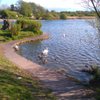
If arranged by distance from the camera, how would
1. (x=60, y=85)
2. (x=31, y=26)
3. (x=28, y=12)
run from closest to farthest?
1. (x=60, y=85)
2. (x=31, y=26)
3. (x=28, y=12)

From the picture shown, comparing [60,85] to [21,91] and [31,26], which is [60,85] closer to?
[21,91]

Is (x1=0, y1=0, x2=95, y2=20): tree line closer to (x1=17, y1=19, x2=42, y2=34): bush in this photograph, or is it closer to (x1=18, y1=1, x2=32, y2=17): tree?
(x1=18, y1=1, x2=32, y2=17): tree

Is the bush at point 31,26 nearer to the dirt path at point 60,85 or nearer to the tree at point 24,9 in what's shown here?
the dirt path at point 60,85

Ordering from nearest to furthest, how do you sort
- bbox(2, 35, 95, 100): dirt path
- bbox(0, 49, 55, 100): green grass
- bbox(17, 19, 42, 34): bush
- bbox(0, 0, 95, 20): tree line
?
bbox(0, 49, 55, 100): green grass < bbox(2, 35, 95, 100): dirt path < bbox(17, 19, 42, 34): bush < bbox(0, 0, 95, 20): tree line

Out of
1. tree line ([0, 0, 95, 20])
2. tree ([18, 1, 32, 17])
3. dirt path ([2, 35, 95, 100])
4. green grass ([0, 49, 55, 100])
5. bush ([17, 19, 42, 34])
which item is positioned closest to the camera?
green grass ([0, 49, 55, 100])

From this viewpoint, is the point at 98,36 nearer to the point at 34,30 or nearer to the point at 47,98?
the point at 47,98

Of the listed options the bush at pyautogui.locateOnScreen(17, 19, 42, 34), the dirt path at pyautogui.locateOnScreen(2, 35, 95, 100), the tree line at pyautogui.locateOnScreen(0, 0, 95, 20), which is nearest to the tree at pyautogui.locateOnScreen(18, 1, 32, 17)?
the tree line at pyautogui.locateOnScreen(0, 0, 95, 20)

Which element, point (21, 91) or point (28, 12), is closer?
point (21, 91)

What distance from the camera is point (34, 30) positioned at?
59.3 metres

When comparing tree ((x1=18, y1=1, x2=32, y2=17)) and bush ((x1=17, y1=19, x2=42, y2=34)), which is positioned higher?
tree ((x1=18, y1=1, x2=32, y2=17))

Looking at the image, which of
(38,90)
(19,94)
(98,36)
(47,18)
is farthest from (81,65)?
(47,18)

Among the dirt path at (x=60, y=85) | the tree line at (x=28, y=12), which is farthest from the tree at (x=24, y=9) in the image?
the dirt path at (x=60, y=85)

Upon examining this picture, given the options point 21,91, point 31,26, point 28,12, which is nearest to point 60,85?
point 21,91

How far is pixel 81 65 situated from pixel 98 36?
10318mm
